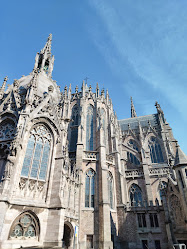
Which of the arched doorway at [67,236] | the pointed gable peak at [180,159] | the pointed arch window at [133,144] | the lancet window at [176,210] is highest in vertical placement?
the pointed arch window at [133,144]

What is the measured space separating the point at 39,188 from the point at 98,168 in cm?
862

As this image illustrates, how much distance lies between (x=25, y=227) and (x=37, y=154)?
15.9 feet

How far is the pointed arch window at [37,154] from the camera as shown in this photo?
41.2 ft

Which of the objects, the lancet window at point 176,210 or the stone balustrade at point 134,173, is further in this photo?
the stone balustrade at point 134,173

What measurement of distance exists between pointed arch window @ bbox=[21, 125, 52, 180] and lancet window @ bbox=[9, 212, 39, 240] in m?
2.59

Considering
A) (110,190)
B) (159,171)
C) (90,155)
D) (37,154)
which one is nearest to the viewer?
(37,154)

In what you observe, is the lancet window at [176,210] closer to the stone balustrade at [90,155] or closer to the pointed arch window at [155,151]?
the stone balustrade at [90,155]

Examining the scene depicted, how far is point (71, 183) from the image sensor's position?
16250 millimetres

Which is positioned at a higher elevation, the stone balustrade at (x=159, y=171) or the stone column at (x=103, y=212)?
the stone balustrade at (x=159, y=171)

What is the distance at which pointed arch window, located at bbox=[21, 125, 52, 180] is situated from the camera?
12.6 meters

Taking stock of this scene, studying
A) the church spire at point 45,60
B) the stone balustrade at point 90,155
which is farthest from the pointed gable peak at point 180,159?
the church spire at point 45,60

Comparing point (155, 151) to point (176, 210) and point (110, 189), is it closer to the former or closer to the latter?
point (110, 189)

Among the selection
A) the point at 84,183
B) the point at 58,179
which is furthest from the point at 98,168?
the point at 58,179

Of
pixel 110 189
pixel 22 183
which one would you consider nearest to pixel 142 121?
pixel 110 189
